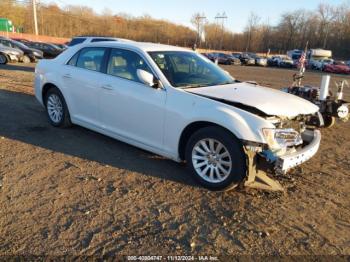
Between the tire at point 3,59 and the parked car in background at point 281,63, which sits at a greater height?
the tire at point 3,59

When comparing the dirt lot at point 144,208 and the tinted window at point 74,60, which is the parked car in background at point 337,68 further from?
the tinted window at point 74,60

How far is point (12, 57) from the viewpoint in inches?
806

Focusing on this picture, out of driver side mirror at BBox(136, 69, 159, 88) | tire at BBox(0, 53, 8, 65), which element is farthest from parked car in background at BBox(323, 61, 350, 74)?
driver side mirror at BBox(136, 69, 159, 88)

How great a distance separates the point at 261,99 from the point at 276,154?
0.82 metres

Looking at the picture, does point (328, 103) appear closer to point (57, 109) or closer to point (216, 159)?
point (216, 159)

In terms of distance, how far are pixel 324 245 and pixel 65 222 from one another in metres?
2.50

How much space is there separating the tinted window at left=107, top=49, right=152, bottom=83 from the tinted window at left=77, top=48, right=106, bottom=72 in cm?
24

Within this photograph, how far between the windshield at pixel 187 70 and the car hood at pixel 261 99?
0.76 ft

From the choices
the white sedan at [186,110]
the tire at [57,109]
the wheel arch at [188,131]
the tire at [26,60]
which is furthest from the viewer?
the tire at [26,60]

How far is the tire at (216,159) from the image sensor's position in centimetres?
389

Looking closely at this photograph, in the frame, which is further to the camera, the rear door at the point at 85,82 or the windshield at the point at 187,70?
the rear door at the point at 85,82

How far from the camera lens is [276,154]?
382 centimetres

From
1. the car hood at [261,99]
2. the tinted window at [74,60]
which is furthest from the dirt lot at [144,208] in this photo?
the tinted window at [74,60]

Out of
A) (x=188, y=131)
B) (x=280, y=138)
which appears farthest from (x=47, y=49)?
(x=280, y=138)
